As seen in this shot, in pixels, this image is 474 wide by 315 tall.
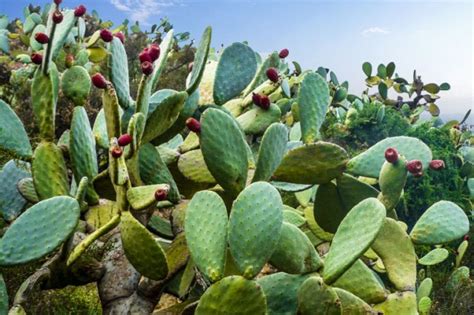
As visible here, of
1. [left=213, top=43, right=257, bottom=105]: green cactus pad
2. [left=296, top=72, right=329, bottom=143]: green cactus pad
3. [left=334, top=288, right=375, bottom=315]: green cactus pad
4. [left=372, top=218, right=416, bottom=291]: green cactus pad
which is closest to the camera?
[left=334, top=288, right=375, bottom=315]: green cactus pad

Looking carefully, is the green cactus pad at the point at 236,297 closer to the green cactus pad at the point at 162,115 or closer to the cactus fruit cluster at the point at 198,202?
the cactus fruit cluster at the point at 198,202

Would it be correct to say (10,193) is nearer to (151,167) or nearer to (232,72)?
(151,167)

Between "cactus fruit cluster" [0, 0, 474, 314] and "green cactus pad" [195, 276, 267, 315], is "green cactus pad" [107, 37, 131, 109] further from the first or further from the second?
"green cactus pad" [195, 276, 267, 315]

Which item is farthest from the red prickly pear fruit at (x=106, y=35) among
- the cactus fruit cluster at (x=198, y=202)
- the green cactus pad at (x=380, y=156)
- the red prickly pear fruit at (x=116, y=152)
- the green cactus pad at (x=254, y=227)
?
the green cactus pad at (x=380, y=156)

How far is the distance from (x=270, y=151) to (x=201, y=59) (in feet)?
1.79

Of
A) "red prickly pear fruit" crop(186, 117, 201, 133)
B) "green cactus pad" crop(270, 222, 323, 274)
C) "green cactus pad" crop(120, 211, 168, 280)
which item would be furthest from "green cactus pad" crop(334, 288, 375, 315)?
"red prickly pear fruit" crop(186, 117, 201, 133)

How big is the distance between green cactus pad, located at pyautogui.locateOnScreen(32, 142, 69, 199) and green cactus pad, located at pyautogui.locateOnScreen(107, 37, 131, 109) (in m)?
0.31

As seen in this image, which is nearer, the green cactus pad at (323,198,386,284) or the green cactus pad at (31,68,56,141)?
the green cactus pad at (323,198,386,284)

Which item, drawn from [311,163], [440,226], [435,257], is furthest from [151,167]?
[435,257]

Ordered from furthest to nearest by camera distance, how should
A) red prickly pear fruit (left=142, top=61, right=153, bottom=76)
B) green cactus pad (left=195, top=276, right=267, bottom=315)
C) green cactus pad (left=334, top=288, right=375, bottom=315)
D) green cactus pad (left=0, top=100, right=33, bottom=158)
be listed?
green cactus pad (left=0, top=100, right=33, bottom=158)
green cactus pad (left=334, top=288, right=375, bottom=315)
red prickly pear fruit (left=142, top=61, right=153, bottom=76)
green cactus pad (left=195, top=276, right=267, bottom=315)

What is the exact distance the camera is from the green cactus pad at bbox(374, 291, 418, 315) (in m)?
2.75

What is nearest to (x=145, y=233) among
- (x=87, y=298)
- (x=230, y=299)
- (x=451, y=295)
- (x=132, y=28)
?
(x=230, y=299)

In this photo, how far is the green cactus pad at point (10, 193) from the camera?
2.88 meters

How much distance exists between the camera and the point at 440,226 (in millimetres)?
3090
